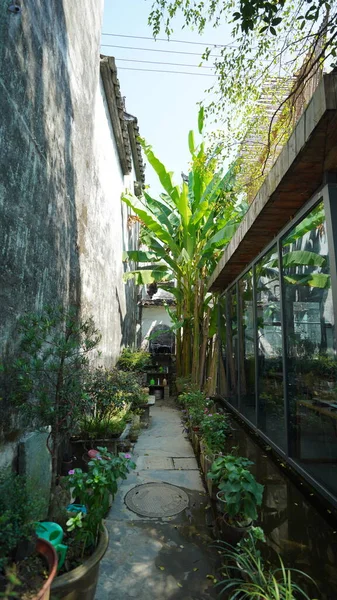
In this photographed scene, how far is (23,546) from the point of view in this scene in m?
1.92

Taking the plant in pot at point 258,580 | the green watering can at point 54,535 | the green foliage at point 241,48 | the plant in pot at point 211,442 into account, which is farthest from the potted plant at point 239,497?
the green foliage at point 241,48

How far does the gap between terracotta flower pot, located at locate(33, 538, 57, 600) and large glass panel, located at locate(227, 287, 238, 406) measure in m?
5.13

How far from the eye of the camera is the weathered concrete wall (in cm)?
267

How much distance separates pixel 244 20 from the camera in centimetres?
315

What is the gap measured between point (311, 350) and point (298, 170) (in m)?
1.64

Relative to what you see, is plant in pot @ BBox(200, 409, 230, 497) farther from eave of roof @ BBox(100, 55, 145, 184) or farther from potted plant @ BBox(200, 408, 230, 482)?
eave of roof @ BBox(100, 55, 145, 184)

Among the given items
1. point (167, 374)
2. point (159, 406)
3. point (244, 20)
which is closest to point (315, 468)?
point (244, 20)

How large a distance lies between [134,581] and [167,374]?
1030 centimetres

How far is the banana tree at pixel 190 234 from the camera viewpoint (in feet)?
28.6

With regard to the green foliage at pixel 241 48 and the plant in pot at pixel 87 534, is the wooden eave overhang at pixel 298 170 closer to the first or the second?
the green foliage at pixel 241 48

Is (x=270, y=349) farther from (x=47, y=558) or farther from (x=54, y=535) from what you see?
(x=47, y=558)

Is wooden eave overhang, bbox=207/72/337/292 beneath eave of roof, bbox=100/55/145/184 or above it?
beneath

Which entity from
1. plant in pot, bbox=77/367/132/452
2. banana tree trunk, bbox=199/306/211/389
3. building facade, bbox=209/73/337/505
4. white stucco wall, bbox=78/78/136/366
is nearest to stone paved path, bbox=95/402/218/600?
plant in pot, bbox=77/367/132/452

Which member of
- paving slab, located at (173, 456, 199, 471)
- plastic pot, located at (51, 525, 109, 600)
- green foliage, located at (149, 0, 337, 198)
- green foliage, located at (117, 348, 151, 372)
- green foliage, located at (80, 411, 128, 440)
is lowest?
paving slab, located at (173, 456, 199, 471)
